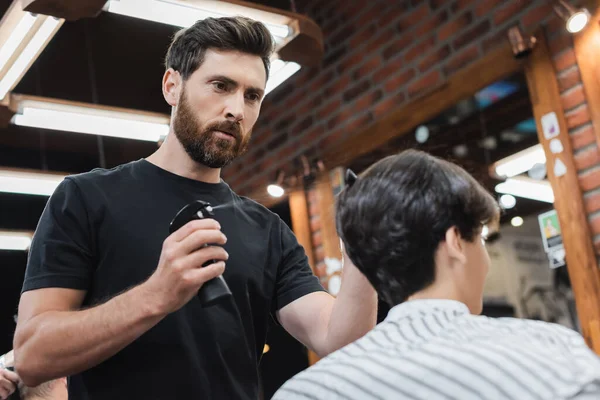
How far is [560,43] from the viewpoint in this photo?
287 centimetres

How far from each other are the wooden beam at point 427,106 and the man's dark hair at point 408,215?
6.70 ft

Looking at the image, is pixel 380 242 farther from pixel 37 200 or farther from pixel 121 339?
pixel 37 200

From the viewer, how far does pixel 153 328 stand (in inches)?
53.6

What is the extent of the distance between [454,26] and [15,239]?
121 inches

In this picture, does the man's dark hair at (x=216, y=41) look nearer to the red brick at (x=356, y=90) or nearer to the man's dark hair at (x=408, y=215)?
the man's dark hair at (x=408, y=215)

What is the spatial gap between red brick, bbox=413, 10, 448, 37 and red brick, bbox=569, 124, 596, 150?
0.88m

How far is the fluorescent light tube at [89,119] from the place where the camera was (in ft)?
9.97

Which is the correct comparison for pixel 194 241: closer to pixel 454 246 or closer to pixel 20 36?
pixel 454 246

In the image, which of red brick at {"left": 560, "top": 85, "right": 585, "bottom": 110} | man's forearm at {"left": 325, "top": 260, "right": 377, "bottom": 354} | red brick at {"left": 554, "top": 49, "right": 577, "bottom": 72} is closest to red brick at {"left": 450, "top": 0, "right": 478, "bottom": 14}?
red brick at {"left": 554, "top": 49, "right": 577, "bottom": 72}

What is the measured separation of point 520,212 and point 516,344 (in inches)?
89.6

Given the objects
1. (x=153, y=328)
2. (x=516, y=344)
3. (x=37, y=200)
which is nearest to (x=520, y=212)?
(x=153, y=328)

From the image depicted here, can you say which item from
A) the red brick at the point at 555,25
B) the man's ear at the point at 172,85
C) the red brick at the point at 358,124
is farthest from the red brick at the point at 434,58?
the man's ear at the point at 172,85

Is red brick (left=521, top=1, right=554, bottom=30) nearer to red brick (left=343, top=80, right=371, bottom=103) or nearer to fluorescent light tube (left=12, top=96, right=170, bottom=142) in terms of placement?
red brick (left=343, top=80, right=371, bottom=103)

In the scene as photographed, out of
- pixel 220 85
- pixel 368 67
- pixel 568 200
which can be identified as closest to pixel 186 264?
pixel 220 85
